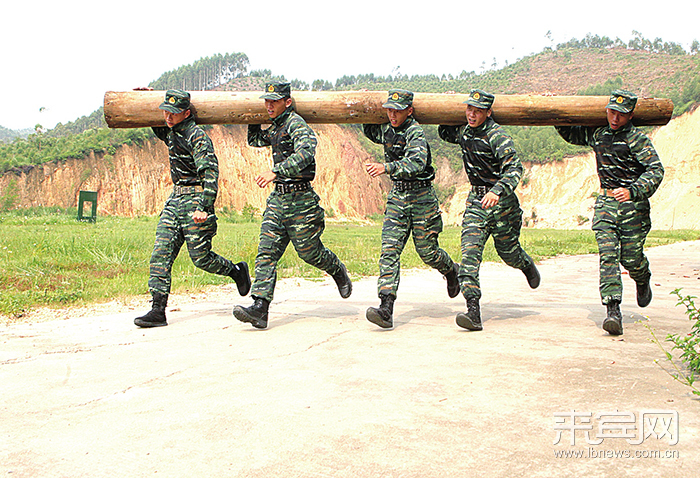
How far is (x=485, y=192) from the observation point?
5953 mm

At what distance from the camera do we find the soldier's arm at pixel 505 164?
227 inches

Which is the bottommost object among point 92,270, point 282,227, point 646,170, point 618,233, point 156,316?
point 92,270

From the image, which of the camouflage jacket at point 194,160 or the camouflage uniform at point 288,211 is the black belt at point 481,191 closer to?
the camouflage uniform at point 288,211

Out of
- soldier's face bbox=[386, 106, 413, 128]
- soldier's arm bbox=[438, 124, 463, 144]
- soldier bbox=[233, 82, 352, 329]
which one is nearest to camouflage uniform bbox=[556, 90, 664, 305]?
soldier's arm bbox=[438, 124, 463, 144]

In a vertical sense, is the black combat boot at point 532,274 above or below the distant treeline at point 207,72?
below

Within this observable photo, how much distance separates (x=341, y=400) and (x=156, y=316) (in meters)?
3.03

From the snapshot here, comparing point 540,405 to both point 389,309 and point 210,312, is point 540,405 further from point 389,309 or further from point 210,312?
point 210,312

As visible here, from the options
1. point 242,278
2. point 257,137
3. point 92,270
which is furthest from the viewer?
point 92,270

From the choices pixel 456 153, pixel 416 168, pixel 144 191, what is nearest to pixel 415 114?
pixel 416 168

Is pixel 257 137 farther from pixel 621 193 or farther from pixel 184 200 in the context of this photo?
pixel 621 193

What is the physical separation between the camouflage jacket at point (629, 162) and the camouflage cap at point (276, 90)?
119 inches

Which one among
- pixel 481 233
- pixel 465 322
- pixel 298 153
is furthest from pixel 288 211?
pixel 465 322

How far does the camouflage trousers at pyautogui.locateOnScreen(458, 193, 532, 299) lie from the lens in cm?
576

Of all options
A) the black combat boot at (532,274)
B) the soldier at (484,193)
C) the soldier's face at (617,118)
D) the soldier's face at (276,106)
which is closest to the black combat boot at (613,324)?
the soldier at (484,193)
